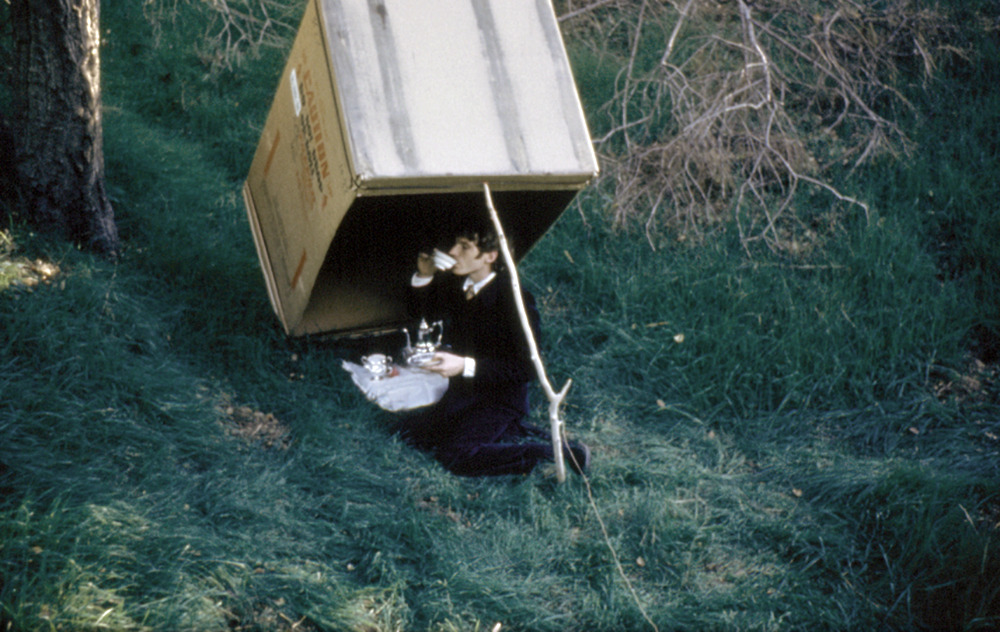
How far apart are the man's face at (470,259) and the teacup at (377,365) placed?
1.69ft

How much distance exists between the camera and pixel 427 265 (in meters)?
3.08

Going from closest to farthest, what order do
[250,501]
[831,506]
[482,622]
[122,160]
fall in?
[482,622] < [250,501] < [831,506] < [122,160]

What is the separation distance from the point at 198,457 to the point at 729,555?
1846 millimetres

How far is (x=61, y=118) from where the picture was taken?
9.35 ft

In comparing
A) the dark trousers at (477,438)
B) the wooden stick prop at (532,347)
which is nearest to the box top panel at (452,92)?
the wooden stick prop at (532,347)

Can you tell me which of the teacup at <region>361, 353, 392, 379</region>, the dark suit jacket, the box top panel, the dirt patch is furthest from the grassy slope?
the box top panel

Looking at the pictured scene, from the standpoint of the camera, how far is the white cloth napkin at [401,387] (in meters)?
3.05

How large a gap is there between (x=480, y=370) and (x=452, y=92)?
3.61ft

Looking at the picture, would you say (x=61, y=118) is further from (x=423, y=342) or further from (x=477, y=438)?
(x=477, y=438)

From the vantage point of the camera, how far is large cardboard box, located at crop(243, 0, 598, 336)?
230 cm

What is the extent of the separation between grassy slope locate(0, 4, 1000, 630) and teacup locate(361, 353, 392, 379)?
12cm

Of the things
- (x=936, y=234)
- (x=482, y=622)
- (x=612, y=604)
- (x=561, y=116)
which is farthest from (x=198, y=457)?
(x=936, y=234)

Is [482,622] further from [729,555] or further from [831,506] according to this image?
[831,506]

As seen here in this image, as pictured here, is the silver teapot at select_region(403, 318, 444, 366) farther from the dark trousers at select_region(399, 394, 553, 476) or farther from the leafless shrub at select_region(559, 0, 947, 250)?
the leafless shrub at select_region(559, 0, 947, 250)
